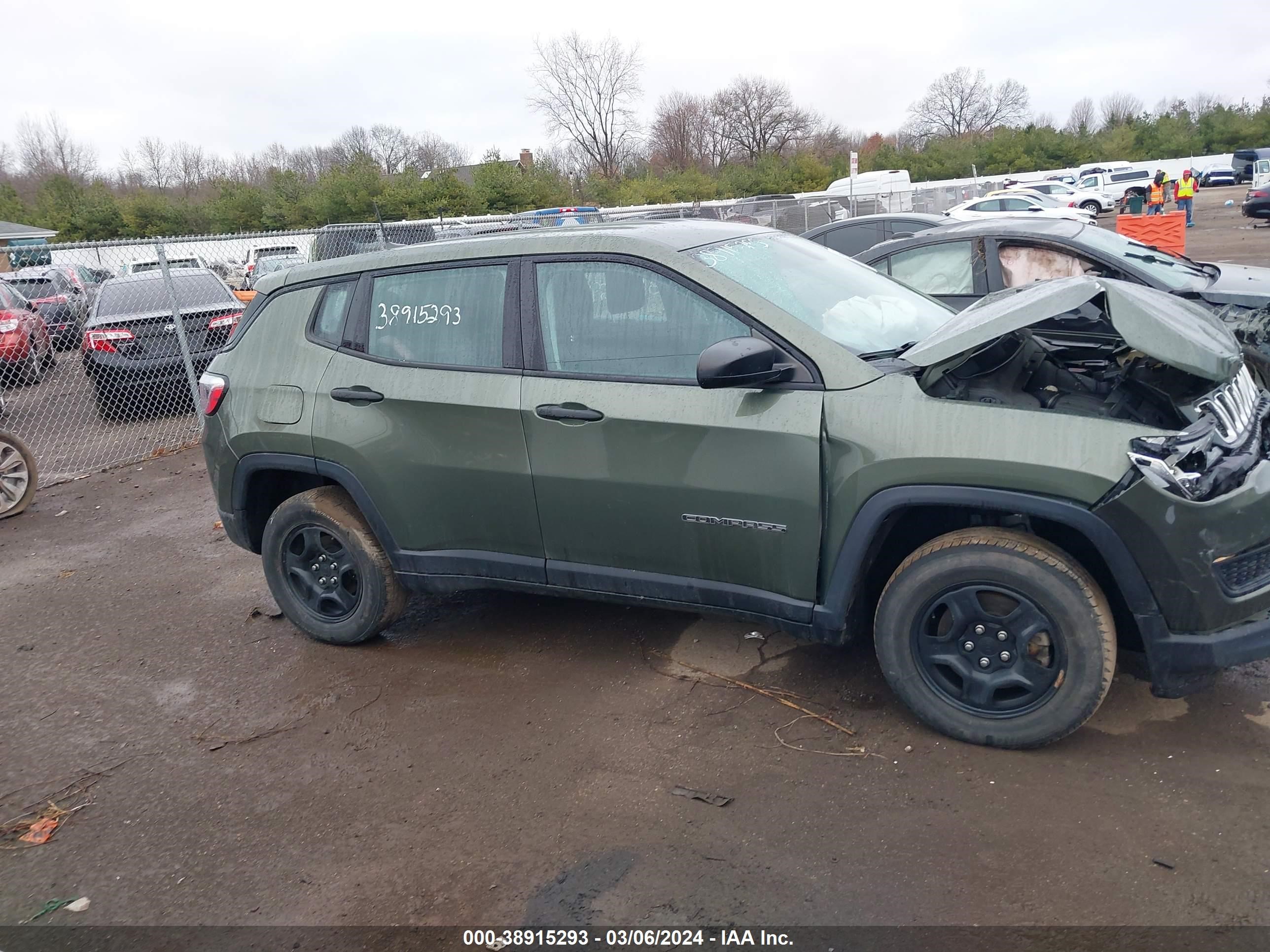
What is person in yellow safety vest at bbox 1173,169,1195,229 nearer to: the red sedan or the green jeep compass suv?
the red sedan

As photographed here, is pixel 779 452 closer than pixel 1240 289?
Yes

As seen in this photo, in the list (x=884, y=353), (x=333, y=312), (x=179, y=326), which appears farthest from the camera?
(x=179, y=326)

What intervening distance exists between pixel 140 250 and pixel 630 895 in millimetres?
25293

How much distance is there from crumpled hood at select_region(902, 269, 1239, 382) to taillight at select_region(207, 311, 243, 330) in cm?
936

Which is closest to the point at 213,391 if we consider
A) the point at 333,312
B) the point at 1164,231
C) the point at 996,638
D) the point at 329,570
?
the point at 333,312

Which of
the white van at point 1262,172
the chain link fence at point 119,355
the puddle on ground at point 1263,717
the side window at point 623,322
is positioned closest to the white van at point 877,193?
the white van at point 1262,172

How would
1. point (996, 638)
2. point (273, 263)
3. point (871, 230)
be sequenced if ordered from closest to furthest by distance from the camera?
point (996, 638)
point (871, 230)
point (273, 263)

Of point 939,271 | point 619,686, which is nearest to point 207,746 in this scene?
point 619,686

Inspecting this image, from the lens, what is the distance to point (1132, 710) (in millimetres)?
3566

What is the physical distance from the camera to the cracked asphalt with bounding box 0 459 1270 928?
281 cm

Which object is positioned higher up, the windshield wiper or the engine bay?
the windshield wiper

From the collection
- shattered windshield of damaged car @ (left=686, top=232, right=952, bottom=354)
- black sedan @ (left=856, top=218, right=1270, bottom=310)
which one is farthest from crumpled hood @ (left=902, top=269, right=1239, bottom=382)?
black sedan @ (left=856, top=218, right=1270, bottom=310)

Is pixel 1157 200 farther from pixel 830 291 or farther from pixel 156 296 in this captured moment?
pixel 830 291

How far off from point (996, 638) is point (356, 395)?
2853mm
